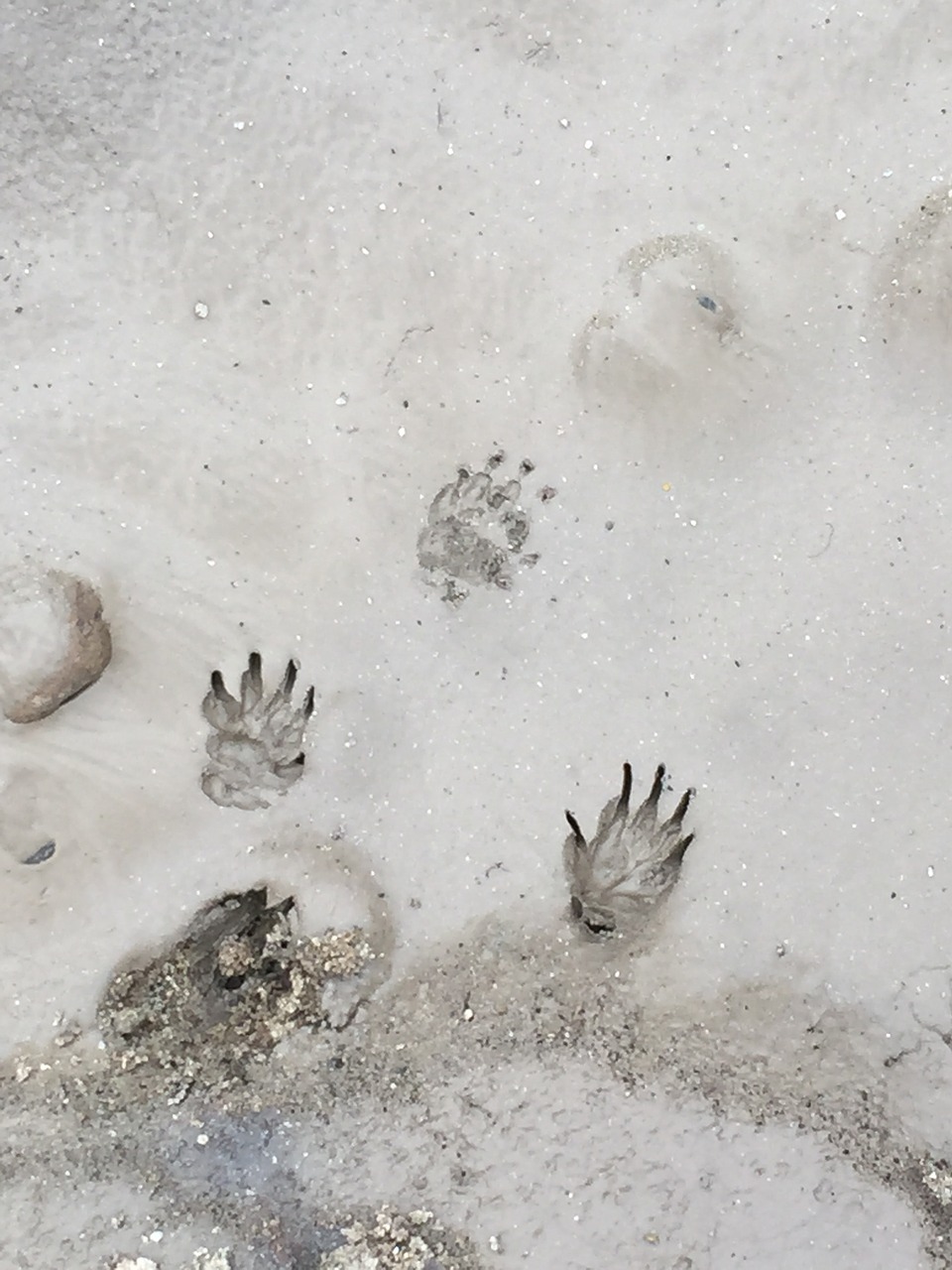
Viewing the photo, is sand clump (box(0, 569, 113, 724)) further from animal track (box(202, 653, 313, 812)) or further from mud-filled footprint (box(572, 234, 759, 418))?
mud-filled footprint (box(572, 234, 759, 418))

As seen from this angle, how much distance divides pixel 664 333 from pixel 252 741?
395 cm

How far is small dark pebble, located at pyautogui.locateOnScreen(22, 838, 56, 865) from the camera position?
631 cm

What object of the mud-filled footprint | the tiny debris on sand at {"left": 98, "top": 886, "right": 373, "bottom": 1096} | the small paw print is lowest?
the tiny debris on sand at {"left": 98, "top": 886, "right": 373, "bottom": 1096}

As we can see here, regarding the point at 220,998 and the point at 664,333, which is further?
the point at 664,333

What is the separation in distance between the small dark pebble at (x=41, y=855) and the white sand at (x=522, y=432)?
1.78ft

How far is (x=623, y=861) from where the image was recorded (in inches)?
253

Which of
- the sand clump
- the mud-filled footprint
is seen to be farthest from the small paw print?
the sand clump

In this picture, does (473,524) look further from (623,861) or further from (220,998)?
(220,998)

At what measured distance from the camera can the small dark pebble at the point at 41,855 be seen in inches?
249


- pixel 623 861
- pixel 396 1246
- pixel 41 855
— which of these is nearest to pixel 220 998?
pixel 41 855

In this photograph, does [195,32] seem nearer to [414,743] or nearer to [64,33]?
[64,33]

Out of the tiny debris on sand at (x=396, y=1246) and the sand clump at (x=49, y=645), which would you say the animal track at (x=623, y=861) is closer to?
the tiny debris on sand at (x=396, y=1246)

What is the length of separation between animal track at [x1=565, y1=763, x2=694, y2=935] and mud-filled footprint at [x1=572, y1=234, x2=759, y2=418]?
260cm

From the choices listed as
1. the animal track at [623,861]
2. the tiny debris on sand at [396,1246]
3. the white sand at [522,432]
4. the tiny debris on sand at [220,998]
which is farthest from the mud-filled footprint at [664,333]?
the tiny debris on sand at [396,1246]
